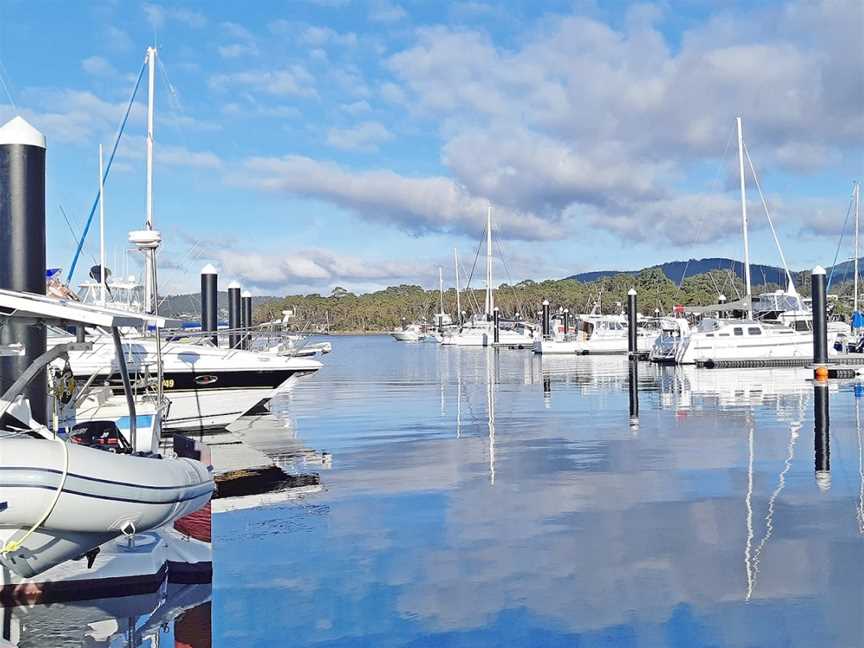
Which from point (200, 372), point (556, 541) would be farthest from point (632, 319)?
point (556, 541)

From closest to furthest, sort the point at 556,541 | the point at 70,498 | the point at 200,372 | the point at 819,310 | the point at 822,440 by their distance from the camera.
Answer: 1. the point at 70,498
2. the point at 556,541
3. the point at 822,440
4. the point at 200,372
5. the point at 819,310

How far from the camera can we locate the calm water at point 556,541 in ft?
23.2

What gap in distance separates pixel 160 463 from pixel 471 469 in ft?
23.9

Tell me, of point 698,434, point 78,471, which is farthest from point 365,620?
point 698,434

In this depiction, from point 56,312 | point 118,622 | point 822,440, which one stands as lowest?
point 118,622

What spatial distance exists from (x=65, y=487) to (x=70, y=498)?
108 mm

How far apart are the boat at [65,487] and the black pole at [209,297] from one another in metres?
18.5

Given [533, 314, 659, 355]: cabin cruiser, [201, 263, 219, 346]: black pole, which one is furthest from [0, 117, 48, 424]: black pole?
[533, 314, 659, 355]: cabin cruiser

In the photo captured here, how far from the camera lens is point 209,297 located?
88.8 ft

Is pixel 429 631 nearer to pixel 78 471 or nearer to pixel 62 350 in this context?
pixel 78 471

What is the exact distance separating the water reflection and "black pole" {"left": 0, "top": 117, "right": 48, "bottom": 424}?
2.70 metres

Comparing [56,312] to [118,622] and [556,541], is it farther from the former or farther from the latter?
[556,541]

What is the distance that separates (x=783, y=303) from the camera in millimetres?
52062

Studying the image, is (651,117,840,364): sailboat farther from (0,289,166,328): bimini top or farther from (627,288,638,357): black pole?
(0,289,166,328): bimini top
